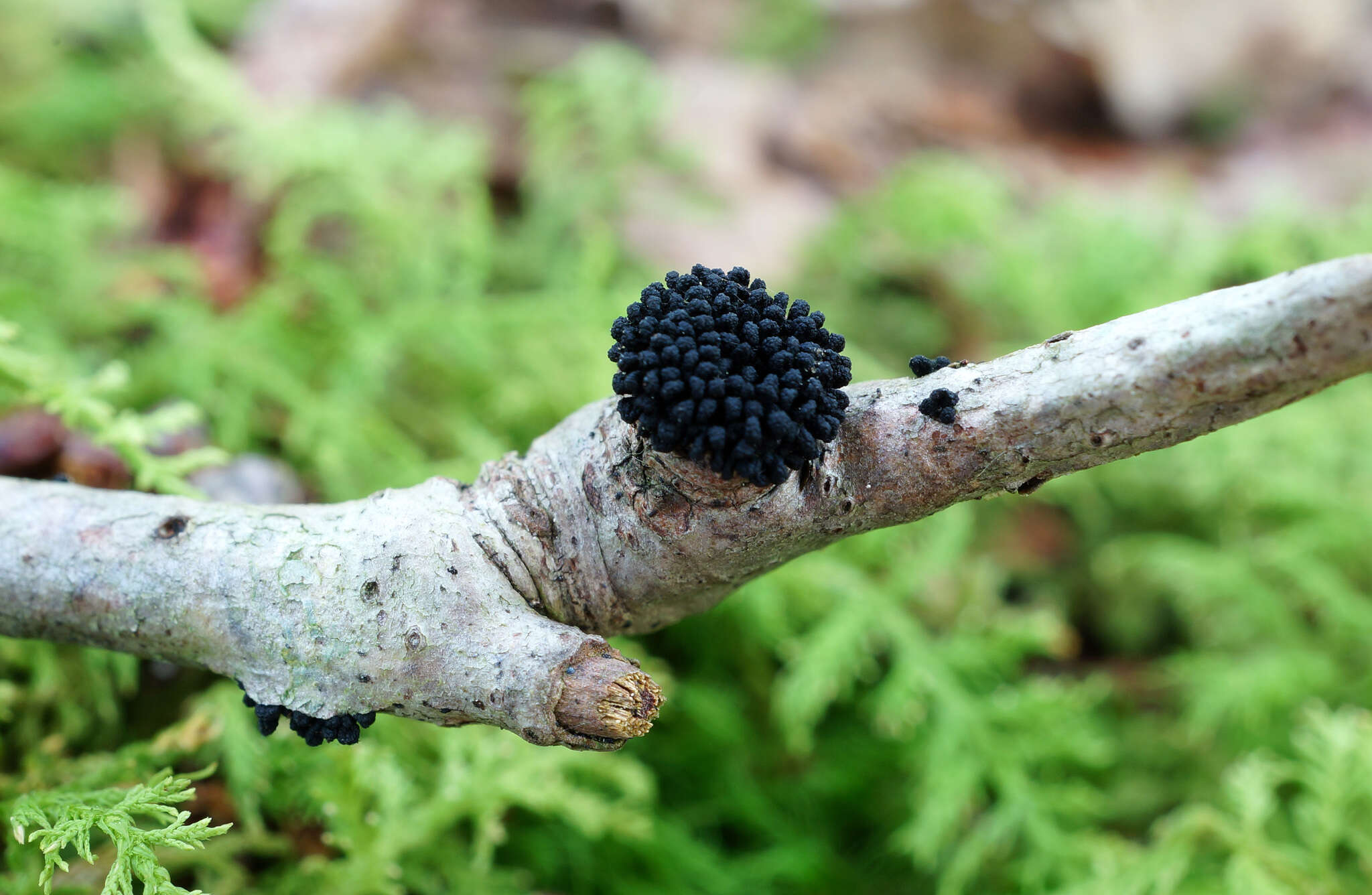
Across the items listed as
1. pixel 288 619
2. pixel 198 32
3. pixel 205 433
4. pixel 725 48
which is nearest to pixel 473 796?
pixel 288 619

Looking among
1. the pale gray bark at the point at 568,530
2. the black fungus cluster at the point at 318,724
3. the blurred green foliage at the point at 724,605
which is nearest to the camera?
the pale gray bark at the point at 568,530

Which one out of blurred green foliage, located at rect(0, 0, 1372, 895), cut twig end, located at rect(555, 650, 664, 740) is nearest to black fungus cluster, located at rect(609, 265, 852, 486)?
cut twig end, located at rect(555, 650, 664, 740)

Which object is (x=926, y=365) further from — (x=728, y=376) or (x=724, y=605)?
(x=724, y=605)

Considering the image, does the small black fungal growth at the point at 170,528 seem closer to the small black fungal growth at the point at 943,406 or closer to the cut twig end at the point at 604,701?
the cut twig end at the point at 604,701

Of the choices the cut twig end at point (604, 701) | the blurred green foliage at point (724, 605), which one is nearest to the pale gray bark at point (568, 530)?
the cut twig end at point (604, 701)

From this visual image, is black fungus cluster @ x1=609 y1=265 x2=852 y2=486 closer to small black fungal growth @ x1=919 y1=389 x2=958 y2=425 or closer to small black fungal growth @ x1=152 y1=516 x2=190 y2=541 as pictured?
small black fungal growth @ x1=919 y1=389 x2=958 y2=425

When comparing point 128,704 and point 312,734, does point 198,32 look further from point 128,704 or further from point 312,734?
point 312,734
